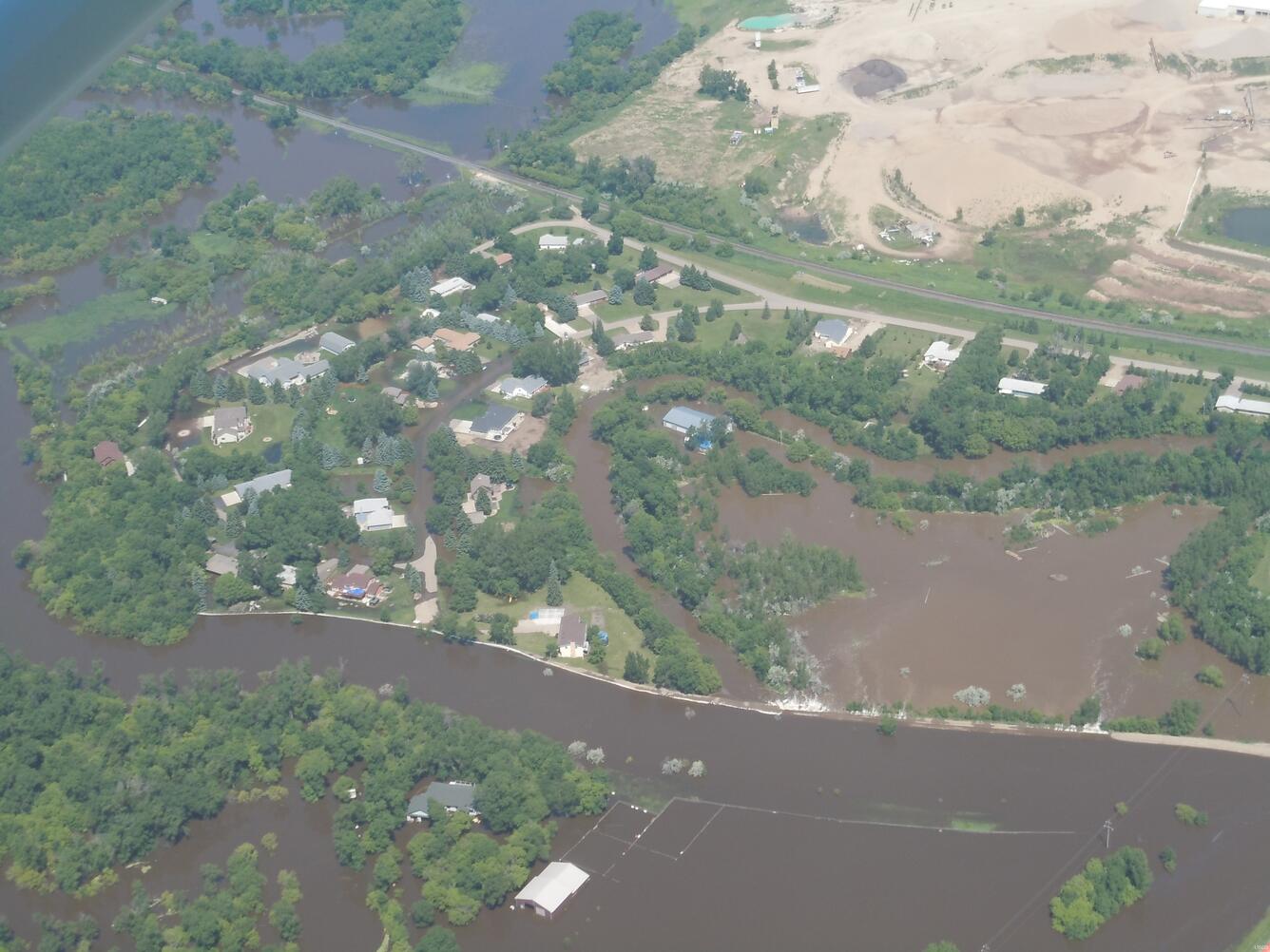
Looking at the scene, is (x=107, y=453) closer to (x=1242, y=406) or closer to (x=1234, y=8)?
(x=1242, y=406)

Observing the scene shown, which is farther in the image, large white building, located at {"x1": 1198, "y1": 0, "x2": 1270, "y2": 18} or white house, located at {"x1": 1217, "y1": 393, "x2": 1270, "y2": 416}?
large white building, located at {"x1": 1198, "y1": 0, "x2": 1270, "y2": 18}

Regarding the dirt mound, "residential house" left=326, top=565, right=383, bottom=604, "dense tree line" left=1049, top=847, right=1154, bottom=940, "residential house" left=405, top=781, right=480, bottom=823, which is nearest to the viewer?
"dense tree line" left=1049, top=847, right=1154, bottom=940

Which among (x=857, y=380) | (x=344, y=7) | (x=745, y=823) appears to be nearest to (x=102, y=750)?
(x=745, y=823)

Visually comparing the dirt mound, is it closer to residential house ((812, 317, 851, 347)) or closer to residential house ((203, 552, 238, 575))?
residential house ((812, 317, 851, 347))

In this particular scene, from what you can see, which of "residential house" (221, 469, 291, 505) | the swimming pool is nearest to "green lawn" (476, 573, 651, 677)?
Answer: "residential house" (221, 469, 291, 505)

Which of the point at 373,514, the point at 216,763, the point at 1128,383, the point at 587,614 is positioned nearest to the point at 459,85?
the point at 373,514

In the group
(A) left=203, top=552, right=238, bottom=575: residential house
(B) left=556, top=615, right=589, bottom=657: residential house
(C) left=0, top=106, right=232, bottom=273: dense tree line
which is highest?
(C) left=0, top=106, right=232, bottom=273: dense tree line

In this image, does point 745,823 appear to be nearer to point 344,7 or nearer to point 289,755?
point 289,755
